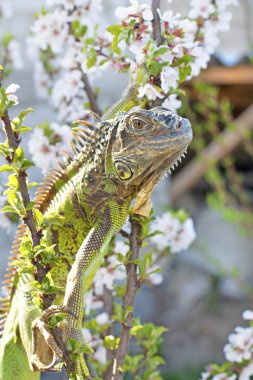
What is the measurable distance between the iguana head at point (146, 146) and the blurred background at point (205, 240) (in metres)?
2.53

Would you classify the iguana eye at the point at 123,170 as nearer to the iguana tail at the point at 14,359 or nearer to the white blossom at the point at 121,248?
the white blossom at the point at 121,248

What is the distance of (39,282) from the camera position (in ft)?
3.82

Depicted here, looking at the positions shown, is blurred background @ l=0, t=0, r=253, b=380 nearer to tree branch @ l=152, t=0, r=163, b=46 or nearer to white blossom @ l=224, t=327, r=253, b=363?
white blossom @ l=224, t=327, r=253, b=363

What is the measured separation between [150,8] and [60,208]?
16.9 inches

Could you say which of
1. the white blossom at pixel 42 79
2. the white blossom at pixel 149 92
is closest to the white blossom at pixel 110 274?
the white blossom at pixel 149 92

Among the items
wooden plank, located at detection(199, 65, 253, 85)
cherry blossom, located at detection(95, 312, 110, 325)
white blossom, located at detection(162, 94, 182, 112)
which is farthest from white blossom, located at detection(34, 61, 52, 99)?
wooden plank, located at detection(199, 65, 253, 85)

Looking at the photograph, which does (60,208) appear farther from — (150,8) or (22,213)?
(150,8)

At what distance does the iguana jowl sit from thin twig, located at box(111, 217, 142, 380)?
0.26 ft

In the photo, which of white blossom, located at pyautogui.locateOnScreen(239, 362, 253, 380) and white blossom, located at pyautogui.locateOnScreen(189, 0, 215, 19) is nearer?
white blossom, located at pyautogui.locateOnScreen(239, 362, 253, 380)

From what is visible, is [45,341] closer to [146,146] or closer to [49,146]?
[146,146]

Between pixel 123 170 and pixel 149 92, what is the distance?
6.9 inches

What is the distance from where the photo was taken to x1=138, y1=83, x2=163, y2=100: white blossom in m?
1.38

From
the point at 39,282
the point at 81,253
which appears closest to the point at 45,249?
the point at 39,282

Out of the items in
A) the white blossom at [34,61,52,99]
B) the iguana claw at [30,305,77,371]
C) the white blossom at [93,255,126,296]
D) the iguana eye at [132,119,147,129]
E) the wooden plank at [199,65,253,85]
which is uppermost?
the wooden plank at [199,65,253,85]
